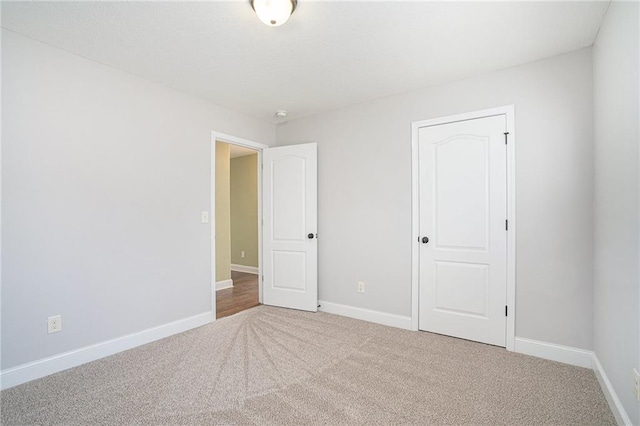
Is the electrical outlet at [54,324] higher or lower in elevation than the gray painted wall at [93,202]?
lower

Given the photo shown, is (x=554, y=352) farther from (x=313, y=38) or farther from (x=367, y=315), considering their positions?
(x=313, y=38)

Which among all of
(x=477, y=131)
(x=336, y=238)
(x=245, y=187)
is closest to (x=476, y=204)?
(x=477, y=131)

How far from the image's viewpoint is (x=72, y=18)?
1.99 m

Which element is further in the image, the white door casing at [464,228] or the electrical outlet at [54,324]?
the white door casing at [464,228]

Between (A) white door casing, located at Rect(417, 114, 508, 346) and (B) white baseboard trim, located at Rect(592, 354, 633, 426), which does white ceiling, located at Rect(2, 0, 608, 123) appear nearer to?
(A) white door casing, located at Rect(417, 114, 508, 346)

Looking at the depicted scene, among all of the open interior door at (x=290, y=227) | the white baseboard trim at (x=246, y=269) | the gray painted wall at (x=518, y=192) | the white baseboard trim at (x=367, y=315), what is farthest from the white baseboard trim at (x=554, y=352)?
the white baseboard trim at (x=246, y=269)

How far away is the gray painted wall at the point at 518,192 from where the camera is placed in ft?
7.86

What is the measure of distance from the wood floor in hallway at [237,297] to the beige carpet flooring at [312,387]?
1.02m

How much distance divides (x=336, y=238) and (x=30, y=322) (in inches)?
112

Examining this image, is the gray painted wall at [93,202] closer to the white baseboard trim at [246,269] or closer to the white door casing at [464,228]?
the white door casing at [464,228]

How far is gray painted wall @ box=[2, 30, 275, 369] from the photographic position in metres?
2.15

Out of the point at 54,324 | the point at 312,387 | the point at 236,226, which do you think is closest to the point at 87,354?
the point at 54,324

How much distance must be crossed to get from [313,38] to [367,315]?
2.85m

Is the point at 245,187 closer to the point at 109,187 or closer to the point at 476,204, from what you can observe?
the point at 109,187
